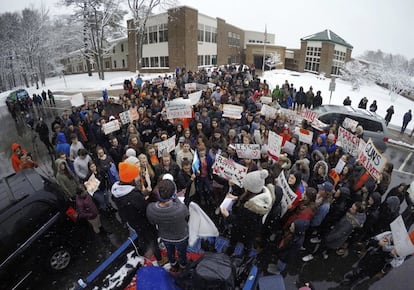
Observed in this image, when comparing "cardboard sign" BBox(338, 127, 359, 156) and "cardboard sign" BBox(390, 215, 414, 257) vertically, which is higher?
"cardboard sign" BBox(338, 127, 359, 156)

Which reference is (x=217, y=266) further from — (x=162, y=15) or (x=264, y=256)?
(x=162, y=15)

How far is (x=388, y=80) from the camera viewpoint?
4381 centimetres

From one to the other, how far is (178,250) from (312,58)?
48153mm

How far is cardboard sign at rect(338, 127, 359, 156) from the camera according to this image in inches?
258

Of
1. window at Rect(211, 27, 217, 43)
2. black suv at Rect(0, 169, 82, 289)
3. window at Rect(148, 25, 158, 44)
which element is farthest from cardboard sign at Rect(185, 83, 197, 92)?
window at Rect(211, 27, 217, 43)

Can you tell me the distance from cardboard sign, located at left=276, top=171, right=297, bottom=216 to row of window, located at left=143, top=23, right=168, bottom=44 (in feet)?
117

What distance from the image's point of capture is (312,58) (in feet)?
144

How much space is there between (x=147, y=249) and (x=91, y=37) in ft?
130

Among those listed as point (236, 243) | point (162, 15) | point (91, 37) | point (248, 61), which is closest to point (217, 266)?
point (236, 243)

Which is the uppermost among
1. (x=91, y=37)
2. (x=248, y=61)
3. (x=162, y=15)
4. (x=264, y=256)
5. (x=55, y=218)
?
(x=162, y=15)

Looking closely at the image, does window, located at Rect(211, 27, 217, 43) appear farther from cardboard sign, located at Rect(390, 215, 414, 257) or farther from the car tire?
cardboard sign, located at Rect(390, 215, 414, 257)

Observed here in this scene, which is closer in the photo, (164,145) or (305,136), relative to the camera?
(164,145)

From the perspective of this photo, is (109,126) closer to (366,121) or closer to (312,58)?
(366,121)

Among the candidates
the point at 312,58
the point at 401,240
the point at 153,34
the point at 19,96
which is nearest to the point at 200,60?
the point at 153,34
